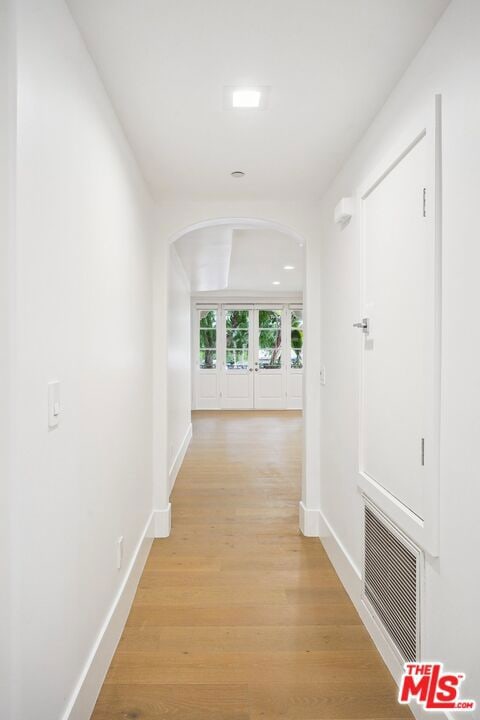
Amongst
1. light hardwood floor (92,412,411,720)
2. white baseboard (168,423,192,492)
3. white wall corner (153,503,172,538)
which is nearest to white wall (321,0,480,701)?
light hardwood floor (92,412,411,720)

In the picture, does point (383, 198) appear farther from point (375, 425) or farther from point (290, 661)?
point (290, 661)

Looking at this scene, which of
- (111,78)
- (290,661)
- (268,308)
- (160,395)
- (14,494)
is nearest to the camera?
(14,494)

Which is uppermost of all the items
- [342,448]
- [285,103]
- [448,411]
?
[285,103]

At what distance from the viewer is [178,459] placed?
4824mm

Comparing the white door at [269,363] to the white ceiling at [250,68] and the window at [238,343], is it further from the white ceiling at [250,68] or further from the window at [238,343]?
the white ceiling at [250,68]

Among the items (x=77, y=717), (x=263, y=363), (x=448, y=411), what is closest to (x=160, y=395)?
(x=77, y=717)

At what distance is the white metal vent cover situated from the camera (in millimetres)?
1559

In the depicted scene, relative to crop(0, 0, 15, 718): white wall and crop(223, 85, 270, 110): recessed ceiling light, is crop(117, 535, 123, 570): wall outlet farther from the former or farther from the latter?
crop(223, 85, 270, 110): recessed ceiling light

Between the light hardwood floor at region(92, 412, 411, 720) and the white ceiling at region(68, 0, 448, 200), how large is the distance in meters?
2.41

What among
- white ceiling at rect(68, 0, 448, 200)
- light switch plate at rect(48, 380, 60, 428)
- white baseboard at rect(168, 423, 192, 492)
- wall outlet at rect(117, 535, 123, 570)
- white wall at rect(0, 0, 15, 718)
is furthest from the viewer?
white baseboard at rect(168, 423, 192, 492)

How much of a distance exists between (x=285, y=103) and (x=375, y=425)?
1.49 meters

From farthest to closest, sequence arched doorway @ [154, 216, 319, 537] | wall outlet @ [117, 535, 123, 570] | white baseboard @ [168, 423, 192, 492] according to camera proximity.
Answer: white baseboard @ [168, 423, 192, 492] < arched doorway @ [154, 216, 319, 537] < wall outlet @ [117, 535, 123, 570]

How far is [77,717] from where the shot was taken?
1392 mm

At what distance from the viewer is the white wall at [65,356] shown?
1037mm
